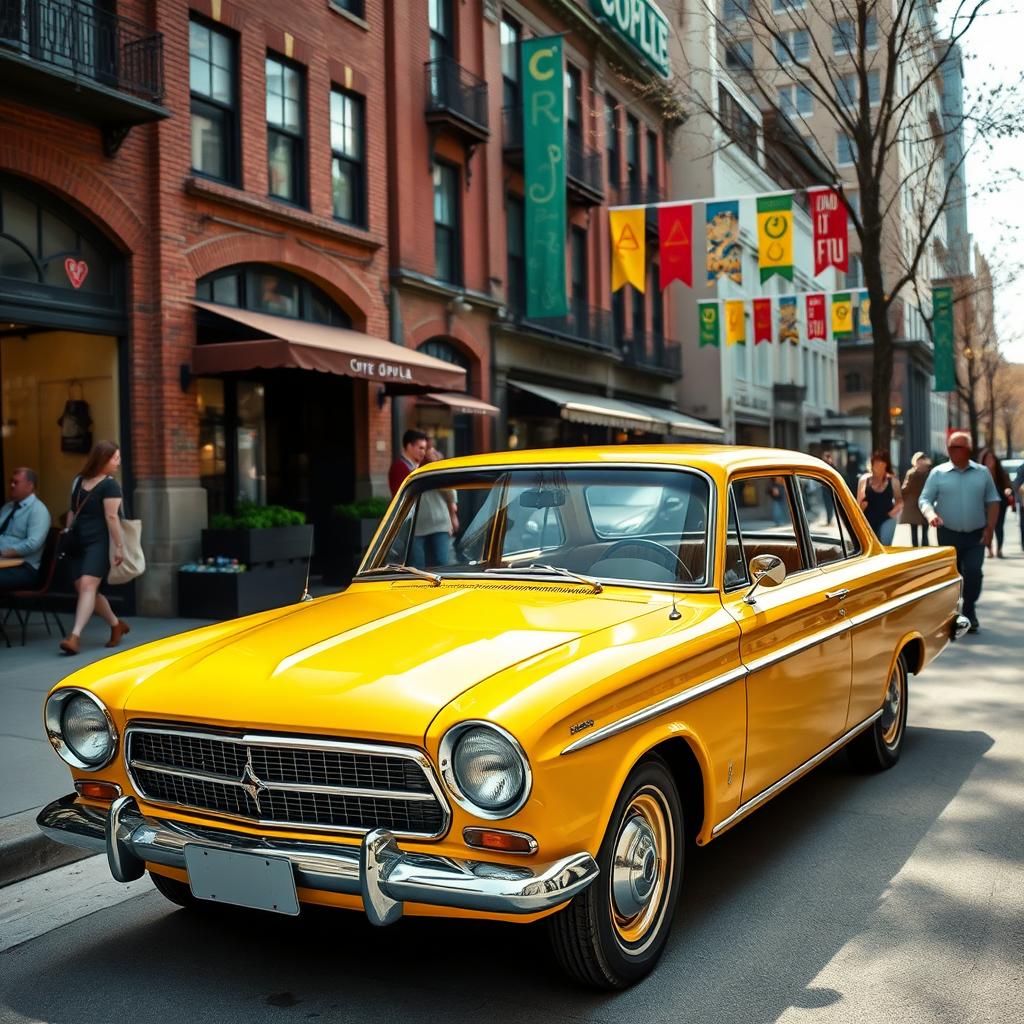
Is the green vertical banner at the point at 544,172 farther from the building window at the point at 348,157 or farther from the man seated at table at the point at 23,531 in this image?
the man seated at table at the point at 23,531

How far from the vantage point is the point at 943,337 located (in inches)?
1518

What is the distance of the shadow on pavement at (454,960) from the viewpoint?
11.5ft

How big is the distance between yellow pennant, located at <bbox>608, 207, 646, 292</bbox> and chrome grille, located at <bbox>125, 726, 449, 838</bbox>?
1880 cm

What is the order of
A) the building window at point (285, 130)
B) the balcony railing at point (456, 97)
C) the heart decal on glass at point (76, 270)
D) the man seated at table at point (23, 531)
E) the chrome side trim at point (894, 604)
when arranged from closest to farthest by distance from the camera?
1. the chrome side trim at point (894, 604)
2. the man seated at table at point (23, 531)
3. the heart decal on glass at point (76, 270)
4. the building window at point (285, 130)
5. the balcony railing at point (456, 97)

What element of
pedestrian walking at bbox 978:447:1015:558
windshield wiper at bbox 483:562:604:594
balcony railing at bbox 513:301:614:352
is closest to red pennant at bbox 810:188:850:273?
pedestrian walking at bbox 978:447:1015:558

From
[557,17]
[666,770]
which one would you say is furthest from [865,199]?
[666,770]

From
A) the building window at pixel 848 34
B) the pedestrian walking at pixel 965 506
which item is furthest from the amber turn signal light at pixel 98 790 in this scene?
the building window at pixel 848 34

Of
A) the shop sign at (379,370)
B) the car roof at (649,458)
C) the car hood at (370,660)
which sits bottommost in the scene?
the car hood at (370,660)

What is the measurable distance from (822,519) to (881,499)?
23.3 feet

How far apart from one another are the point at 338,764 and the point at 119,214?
10.8 metres

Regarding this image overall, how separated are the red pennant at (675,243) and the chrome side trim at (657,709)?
692 inches

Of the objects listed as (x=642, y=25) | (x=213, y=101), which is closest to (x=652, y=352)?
(x=642, y=25)

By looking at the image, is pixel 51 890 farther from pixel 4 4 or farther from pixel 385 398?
pixel 385 398

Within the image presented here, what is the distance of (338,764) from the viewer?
339cm
